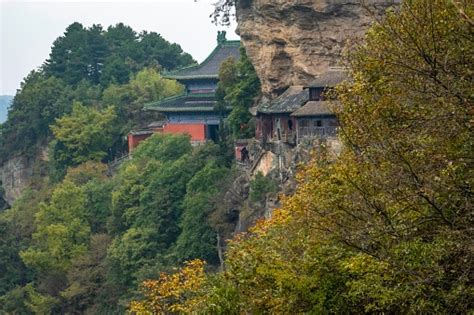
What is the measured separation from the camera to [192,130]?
39.3 metres

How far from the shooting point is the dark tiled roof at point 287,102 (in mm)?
27406

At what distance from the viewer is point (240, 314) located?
1152cm

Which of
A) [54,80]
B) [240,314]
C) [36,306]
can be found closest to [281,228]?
[240,314]

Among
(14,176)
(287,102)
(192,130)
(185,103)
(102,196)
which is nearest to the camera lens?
(287,102)

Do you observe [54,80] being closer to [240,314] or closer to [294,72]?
[294,72]

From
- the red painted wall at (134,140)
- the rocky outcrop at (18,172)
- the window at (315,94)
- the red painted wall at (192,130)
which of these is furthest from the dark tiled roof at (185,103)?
the window at (315,94)

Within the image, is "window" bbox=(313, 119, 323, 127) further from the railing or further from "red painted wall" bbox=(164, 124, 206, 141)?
"red painted wall" bbox=(164, 124, 206, 141)

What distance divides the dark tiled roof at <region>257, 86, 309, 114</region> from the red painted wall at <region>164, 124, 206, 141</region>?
33.0 ft

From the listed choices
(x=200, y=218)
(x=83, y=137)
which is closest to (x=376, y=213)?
(x=200, y=218)

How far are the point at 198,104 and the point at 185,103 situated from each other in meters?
0.81

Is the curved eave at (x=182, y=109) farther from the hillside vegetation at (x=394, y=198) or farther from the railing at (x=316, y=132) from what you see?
the hillside vegetation at (x=394, y=198)

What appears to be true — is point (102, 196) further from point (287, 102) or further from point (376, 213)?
point (376, 213)

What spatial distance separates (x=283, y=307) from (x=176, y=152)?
81.3 ft

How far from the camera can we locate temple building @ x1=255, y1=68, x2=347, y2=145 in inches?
1004
